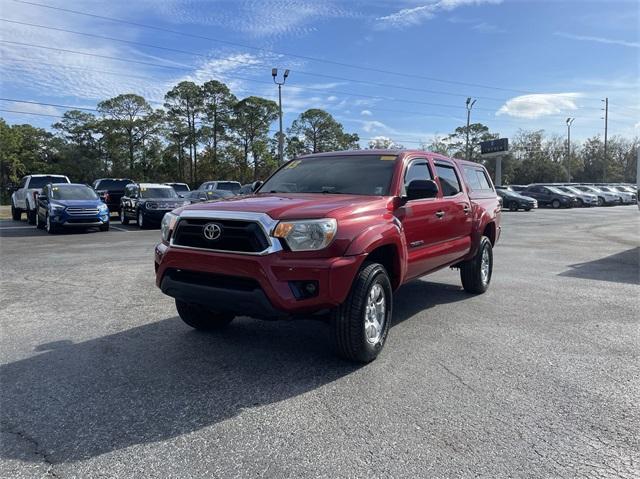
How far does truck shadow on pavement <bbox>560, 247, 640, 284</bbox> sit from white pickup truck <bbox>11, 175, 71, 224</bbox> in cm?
1988

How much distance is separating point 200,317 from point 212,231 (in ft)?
4.64

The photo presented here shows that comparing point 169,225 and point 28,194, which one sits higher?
point 28,194

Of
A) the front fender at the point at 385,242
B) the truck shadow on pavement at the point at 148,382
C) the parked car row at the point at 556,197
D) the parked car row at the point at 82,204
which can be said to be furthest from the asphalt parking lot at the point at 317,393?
the parked car row at the point at 556,197

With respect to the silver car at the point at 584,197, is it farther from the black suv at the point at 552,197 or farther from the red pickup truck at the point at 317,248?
the red pickup truck at the point at 317,248

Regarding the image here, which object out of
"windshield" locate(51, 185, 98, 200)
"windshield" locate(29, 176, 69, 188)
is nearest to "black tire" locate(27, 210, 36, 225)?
"windshield" locate(29, 176, 69, 188)

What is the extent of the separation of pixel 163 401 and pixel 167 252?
1325 millimetres

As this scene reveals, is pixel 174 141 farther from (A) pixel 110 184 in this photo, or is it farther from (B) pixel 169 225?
(B) pixel 169 225

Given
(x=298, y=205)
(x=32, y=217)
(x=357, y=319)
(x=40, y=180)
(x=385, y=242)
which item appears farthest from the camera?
(x=40, y=180)

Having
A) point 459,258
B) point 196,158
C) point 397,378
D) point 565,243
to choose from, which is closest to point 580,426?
point 397,378

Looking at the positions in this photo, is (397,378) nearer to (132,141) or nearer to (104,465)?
(104,465)

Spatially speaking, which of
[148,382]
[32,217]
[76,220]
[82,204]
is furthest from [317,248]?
[32,217]

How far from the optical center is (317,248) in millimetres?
3795

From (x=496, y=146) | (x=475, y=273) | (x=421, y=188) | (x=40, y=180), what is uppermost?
(x=496, y=146)

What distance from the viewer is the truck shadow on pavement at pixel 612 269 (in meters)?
8.54
